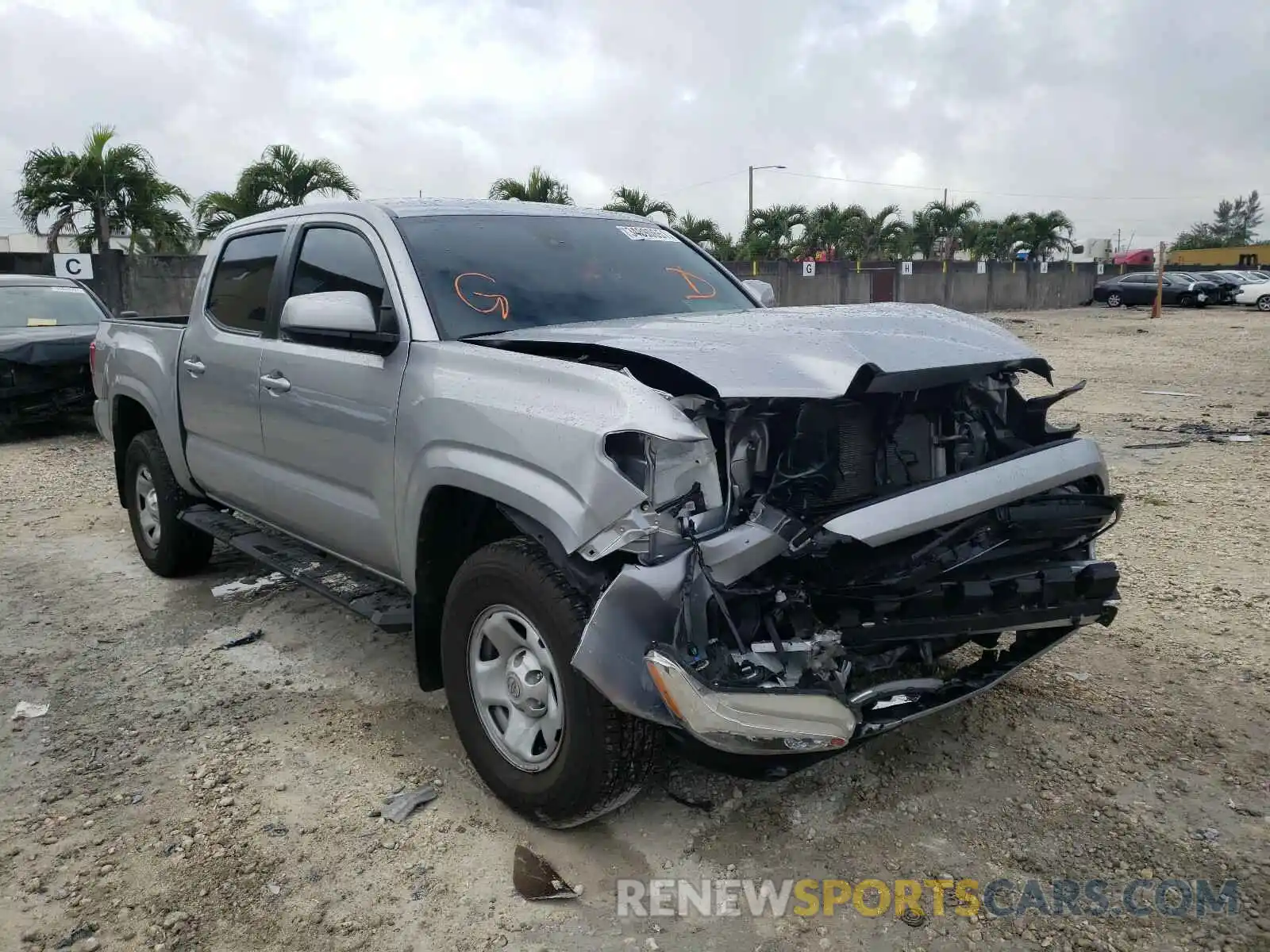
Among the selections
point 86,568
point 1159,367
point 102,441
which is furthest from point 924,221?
point 86,568

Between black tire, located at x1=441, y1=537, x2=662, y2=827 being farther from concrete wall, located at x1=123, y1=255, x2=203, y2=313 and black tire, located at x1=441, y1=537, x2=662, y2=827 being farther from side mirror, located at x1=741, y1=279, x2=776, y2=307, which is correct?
concrete wall, located at x1=123, y1=255, x2=203, y2=313

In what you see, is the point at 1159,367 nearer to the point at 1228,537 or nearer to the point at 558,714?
the point at 1228,537

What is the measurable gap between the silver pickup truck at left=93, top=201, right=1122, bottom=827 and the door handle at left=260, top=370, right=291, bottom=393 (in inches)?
1.2

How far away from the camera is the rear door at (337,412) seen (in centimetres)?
343

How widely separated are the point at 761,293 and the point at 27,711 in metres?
3.63

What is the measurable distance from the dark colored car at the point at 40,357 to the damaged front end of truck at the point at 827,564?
9.36m

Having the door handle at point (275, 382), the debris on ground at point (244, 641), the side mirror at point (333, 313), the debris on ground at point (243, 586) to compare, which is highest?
the side mirror at point (333, 313)

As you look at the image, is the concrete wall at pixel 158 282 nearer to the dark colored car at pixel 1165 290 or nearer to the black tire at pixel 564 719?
the black tire at pixel 564 719

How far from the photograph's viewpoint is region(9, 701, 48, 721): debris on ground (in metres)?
3.91

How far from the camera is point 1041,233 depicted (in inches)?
1731

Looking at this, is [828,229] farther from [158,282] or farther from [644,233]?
[644,233]

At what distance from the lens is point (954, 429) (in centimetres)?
Answer: 316

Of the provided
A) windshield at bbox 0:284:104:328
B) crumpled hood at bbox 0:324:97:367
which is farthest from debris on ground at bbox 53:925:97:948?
windshield at bbox 0:284:104:328

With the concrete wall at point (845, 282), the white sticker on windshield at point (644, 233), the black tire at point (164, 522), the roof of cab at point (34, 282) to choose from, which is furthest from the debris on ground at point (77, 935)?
the concrete wall at point (845, 282)
